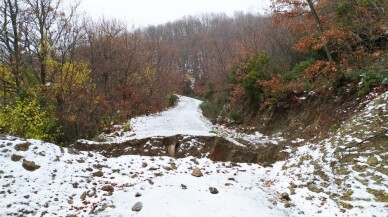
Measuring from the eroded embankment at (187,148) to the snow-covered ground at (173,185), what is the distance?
1.37 meters

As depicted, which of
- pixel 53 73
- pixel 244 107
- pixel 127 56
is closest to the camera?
pixel 53 73

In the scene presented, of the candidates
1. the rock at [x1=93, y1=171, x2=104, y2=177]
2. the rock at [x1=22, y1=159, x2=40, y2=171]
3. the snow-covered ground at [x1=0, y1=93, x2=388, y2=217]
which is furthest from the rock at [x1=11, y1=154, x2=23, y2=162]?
the rock at [x1=93, y1=171, x2=104, y2=177]

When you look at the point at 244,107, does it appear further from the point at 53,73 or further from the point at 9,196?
the point at 9,196

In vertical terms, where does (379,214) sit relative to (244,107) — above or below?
below

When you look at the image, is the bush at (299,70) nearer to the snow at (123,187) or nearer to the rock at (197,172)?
the snow at (123,187)

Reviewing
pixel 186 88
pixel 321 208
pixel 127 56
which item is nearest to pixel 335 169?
pixel 321 208

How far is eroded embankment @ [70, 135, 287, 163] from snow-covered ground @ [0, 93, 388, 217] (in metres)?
1.37

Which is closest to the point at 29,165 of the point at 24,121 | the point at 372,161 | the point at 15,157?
the point at 15,157

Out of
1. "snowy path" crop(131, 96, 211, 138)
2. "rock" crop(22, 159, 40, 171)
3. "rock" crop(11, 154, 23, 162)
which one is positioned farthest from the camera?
"snowy path" crop(131, 96, 211, 138)

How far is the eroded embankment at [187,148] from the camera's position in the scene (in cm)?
1171

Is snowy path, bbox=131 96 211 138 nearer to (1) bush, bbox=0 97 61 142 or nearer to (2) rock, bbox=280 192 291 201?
(1) bush, bbox=0 97 61 142

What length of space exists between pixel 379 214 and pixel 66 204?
694 cm

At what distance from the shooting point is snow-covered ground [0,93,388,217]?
6664 millimetres

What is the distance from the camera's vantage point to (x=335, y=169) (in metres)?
7.90
